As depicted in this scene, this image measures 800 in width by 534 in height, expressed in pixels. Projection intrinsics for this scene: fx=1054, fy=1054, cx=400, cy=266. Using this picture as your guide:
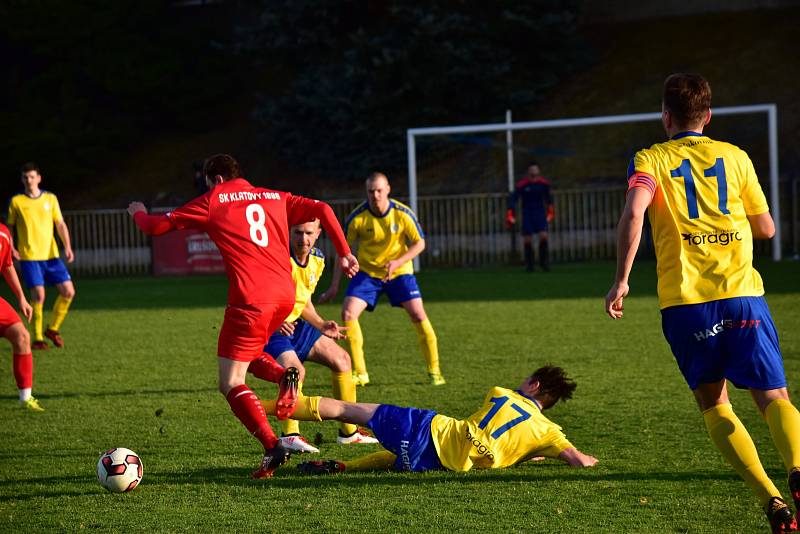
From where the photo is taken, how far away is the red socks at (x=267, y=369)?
19.5ft

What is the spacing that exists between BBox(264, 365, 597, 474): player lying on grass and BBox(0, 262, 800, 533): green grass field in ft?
0.30

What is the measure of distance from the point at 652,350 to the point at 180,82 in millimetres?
26652

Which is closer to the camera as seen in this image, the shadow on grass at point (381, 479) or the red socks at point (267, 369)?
the shadow on grass at point (381, 479)

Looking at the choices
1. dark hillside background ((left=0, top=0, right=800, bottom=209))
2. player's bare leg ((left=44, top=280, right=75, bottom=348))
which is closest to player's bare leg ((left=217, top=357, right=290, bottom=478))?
player's bare leg ((left=44, top=280, right=75, bottom=348))

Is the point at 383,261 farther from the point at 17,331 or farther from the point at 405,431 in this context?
the point at 405,431

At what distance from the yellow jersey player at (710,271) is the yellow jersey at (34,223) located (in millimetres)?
9394

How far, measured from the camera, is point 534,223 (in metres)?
21.1

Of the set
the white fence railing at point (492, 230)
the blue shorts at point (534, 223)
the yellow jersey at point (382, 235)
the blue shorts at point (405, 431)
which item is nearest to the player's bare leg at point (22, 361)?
the yellow jersey at point (382, 235)

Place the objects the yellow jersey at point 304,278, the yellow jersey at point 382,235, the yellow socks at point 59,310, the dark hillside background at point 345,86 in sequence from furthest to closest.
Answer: the dark hillside background at point 345,86, the yellow socks at point 59,310, the yellow jersey at point 382,235, the yellow jersey at point 304,278

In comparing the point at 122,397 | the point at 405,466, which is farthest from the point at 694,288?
the point at 122,397

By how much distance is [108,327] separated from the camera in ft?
46.4

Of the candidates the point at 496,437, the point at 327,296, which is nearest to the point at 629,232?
the point at 496,437

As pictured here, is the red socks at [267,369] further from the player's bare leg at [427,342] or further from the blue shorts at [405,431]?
the player's bare leg at [427,342]

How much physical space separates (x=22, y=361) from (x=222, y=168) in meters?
3.40
